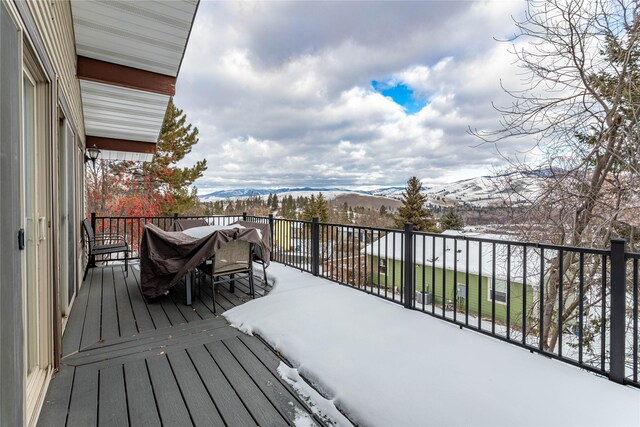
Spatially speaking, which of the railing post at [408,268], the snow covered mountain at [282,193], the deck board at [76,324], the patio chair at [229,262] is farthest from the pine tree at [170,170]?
the railing post at [408,268]

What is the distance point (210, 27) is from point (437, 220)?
19723mm

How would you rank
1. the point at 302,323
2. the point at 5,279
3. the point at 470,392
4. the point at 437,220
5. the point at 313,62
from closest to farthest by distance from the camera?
the point at 5,279 → the point at 470,392 → the point at 302,323 → the point at 313,62 → the point at 437,220

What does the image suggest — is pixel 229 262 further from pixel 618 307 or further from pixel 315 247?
pixel 618 307

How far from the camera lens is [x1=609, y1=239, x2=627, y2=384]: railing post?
194 cm

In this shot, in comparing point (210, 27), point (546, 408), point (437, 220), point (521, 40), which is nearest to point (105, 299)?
point (546, 408)

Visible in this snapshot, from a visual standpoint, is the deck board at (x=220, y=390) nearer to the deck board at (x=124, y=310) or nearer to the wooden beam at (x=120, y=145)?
the deck board at (x=124, y=310)

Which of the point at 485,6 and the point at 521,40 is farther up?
the point at 485,6

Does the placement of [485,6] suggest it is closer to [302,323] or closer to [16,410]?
[302,323]

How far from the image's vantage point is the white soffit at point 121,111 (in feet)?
14.1

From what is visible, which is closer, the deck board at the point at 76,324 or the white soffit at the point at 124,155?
the deck board at the point at 76,324

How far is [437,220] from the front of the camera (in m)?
22.0

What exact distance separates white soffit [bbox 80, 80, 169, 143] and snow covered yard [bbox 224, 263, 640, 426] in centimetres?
359

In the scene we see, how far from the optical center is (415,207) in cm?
2284

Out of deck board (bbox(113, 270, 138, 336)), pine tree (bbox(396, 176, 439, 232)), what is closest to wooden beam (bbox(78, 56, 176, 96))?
deck board (bbox(113, 270, 138, 336))
